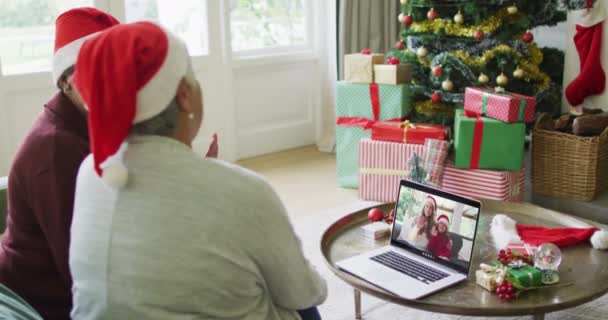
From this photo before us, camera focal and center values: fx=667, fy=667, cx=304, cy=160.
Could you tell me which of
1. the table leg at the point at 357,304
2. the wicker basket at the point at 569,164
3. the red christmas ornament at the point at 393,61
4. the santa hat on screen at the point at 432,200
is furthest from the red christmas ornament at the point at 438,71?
the santa hat on screen at the point at 432,200

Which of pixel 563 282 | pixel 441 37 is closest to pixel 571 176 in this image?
pixel 441 37

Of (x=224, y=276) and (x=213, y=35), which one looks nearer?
(x=224, y=276)

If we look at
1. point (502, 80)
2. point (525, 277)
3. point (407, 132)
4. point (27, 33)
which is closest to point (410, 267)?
point (525, 277)

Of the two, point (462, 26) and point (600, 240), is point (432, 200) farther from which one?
point (462, 26)

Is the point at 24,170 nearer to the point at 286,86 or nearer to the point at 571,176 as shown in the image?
the point at 571,176

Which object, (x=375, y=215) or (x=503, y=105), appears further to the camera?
(x=503, y=105)

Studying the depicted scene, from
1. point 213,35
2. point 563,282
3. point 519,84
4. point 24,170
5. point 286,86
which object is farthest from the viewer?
point 286,86

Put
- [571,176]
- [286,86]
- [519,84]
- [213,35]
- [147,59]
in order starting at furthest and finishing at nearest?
[286,86] → [213,35] → [519,84] → [571,176] → [147,59]

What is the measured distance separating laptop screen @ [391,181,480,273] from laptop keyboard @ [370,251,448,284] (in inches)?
1.9

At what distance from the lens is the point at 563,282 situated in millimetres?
1907

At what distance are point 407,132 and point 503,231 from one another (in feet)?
4.54

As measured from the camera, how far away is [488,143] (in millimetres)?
3309

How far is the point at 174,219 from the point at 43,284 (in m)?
0.65

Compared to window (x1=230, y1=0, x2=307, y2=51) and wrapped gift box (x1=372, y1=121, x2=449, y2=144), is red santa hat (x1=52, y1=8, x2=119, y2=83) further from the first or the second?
window (x1=230, y1=0, x2=307, y2=51)
